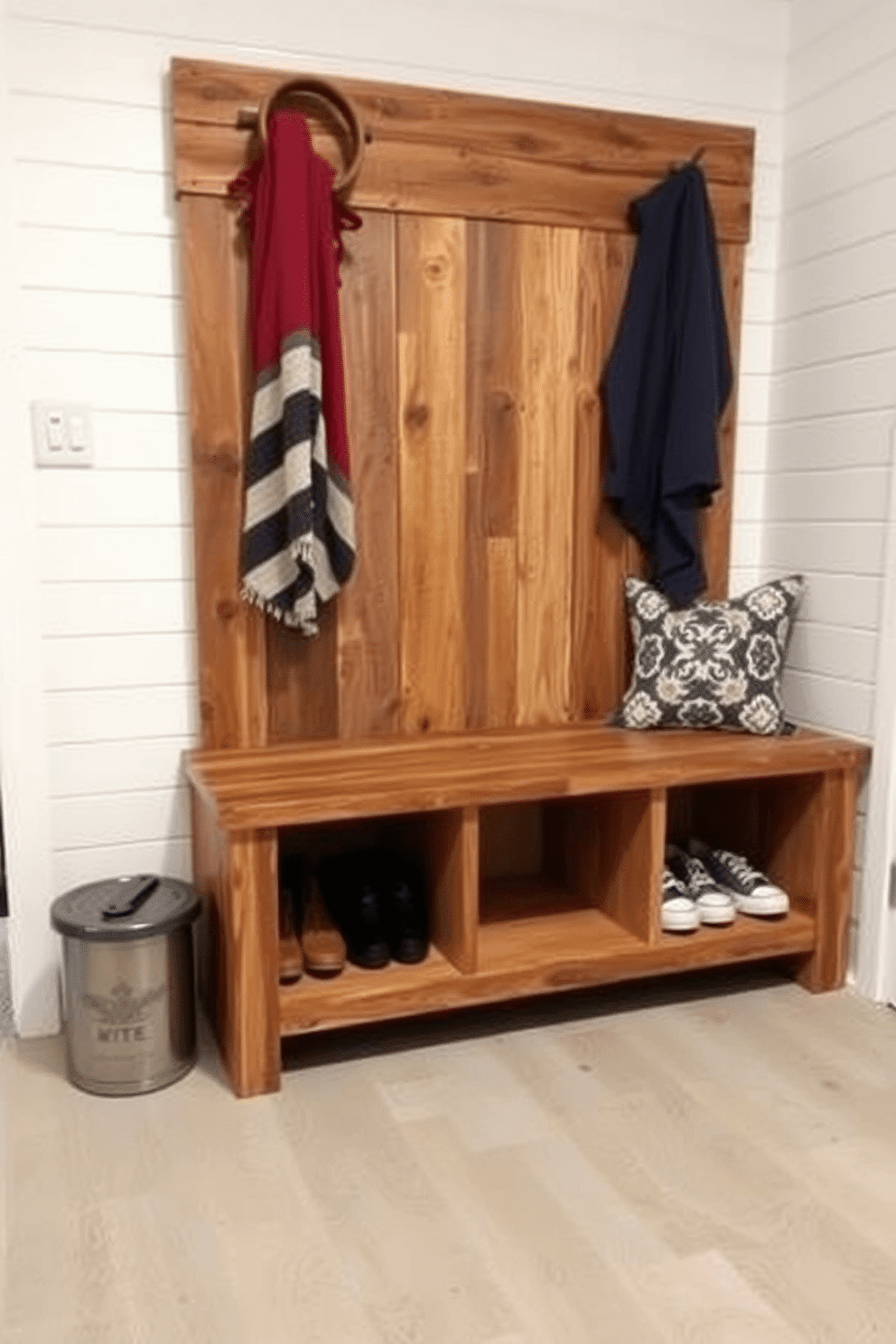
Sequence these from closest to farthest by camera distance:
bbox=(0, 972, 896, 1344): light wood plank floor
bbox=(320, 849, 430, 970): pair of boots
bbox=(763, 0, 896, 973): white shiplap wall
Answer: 1. bbox=(0, 972, 896, 1344): light wood plank floor
2. bbox=(320, 849, 430, 970): pair of boots
3. bbox=(763, 0, 896, 973): white shiplap wall

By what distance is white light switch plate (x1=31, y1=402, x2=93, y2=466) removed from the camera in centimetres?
197

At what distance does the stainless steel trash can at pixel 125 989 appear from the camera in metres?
1.83

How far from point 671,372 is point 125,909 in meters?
1.52

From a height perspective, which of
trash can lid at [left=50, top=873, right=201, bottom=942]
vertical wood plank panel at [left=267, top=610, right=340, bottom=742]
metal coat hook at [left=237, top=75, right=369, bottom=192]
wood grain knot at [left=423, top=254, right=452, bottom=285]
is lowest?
trash can lid at [left=50, top=873, right=201, bottom=942]

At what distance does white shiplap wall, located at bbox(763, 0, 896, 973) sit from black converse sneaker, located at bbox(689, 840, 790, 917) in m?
0.18

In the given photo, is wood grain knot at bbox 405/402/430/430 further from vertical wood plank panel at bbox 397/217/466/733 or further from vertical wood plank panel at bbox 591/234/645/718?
vertical wood plank panel at bbox 591/234/645/718

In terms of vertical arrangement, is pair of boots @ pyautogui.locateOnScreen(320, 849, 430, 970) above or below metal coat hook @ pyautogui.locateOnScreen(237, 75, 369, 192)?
below

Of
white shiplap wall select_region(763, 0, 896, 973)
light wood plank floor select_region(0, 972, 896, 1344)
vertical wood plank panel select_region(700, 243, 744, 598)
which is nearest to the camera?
light wood plank floor select_region(0, 972, 896, 1344)

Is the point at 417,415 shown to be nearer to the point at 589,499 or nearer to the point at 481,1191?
the point at 589,499

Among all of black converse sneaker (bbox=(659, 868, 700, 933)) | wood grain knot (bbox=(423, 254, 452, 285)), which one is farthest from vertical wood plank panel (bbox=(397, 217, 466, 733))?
black converse sneaker (bbox=(659, 868, 700, 933))

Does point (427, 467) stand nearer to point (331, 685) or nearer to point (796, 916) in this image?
point (331, 685)

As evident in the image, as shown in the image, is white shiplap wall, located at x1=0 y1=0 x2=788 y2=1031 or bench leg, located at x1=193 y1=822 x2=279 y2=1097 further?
white shiplap wall, located at x1=0 y1=0 x2=788 y2=1031

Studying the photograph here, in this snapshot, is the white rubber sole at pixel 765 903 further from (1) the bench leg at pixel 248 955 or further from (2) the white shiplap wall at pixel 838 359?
(1) the bench leg at pixel 248 955

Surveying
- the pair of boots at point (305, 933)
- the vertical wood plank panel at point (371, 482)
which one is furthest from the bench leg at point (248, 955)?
the vertical wood plank panel at point (371, 482)
